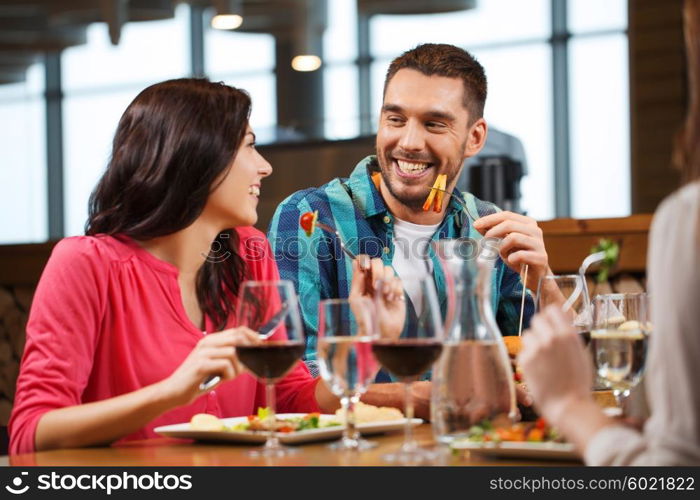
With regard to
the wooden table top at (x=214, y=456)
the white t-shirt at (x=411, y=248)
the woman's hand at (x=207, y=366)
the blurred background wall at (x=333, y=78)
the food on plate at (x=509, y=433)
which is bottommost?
the wooden table top at (x=214, y=456)

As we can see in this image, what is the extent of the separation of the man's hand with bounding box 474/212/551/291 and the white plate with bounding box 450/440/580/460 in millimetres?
878

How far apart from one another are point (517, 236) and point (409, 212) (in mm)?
736

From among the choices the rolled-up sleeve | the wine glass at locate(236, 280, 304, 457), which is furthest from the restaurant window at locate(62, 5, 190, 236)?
the rolled-up sleeve

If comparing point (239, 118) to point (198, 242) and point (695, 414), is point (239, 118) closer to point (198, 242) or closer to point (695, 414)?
point (198, 242)

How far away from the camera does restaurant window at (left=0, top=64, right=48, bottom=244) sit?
27.4 ft

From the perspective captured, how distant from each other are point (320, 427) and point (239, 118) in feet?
2.30

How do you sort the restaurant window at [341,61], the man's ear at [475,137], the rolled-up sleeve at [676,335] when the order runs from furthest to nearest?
1. the restaurant window at [341,61]
2. the man's ear at [475,137]
3. the rolled-up sleeve at [676,335]

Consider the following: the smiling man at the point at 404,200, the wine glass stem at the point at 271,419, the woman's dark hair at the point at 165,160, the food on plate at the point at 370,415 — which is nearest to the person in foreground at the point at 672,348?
the wine glass stem at the point at 271,419

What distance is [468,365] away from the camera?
4.51ft

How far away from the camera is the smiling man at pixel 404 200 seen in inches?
105

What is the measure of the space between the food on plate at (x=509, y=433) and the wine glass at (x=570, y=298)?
320 millimetres

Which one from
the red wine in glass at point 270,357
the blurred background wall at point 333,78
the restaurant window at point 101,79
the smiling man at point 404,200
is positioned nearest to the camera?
the red wine in glass at point 270,357

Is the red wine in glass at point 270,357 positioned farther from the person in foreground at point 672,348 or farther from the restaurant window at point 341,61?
A: the restaurant window at point 341,61

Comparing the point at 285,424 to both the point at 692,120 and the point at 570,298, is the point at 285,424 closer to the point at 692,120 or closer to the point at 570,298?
the point at 570,298
